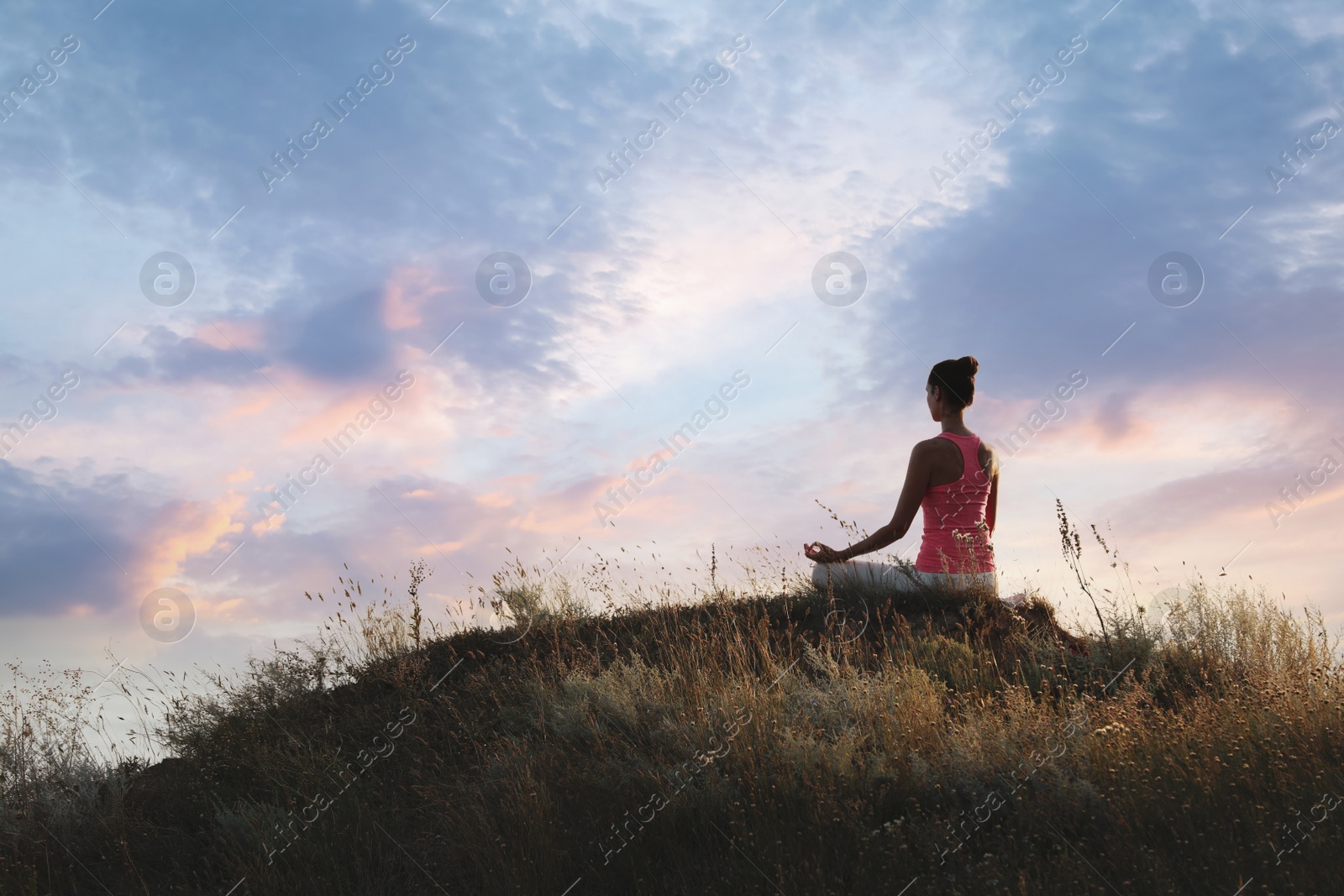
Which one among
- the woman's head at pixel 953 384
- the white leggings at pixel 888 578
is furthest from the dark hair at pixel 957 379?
the white leggings at pixel 888 578

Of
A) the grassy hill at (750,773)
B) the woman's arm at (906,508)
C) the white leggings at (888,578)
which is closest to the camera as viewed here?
the grassy hill at (750,773)

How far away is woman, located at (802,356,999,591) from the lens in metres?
7.66

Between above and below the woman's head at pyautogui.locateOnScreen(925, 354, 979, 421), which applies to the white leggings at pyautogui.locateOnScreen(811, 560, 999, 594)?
below

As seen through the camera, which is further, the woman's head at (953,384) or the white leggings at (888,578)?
the white leggings at (888,578)

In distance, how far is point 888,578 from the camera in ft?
27.9

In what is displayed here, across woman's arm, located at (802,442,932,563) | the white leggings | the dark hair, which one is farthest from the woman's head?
the white leggings

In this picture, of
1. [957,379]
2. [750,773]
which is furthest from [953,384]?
[750,773]

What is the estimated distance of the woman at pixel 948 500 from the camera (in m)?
7.66

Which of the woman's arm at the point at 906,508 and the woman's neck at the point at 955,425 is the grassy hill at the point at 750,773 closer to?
the woman's arm at the point at 906,508

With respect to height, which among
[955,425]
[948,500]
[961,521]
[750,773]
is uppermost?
[955,425]

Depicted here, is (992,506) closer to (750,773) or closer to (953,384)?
(953,384)

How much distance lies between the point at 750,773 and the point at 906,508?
3707 mm

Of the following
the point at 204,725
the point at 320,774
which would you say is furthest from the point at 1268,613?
the point at 204,725

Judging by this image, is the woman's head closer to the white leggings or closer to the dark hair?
the dark hair
